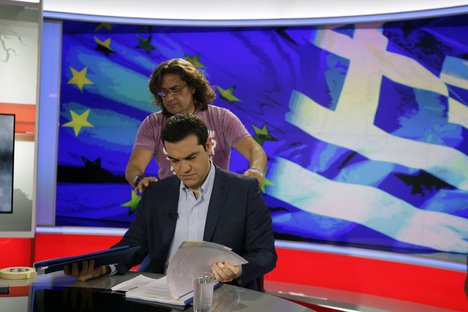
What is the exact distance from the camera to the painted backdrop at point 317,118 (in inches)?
165

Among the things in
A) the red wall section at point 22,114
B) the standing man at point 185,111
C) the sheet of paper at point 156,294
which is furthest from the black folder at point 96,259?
the red wall section at point 22,114

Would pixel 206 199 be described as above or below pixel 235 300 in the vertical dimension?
above

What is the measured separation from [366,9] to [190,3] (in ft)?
4.46

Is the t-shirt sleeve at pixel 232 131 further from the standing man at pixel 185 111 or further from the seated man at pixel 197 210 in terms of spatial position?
the seated man at pixel 197 210

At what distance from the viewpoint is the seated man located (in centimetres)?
235

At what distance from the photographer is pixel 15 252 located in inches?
172

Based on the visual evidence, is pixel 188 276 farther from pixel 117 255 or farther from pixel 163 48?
pixel 163 48

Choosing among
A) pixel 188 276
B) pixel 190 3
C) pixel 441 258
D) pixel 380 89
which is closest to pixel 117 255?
pixel 188 276

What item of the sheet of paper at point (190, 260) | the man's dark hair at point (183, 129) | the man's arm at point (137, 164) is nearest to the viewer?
the sheet of paper at point (190, 260)

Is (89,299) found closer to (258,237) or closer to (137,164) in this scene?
(258,237)

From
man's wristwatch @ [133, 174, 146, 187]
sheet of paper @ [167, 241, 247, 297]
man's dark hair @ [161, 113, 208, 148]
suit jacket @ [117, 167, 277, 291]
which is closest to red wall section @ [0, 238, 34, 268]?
man's wristwatch @ [133, 174, 146, 187]

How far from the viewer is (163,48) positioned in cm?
490

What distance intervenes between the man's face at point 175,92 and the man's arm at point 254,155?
1.30 feet

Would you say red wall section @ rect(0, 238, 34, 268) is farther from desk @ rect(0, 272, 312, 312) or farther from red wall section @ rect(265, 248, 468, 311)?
desk @ rect(0, 272, 312, 312)
